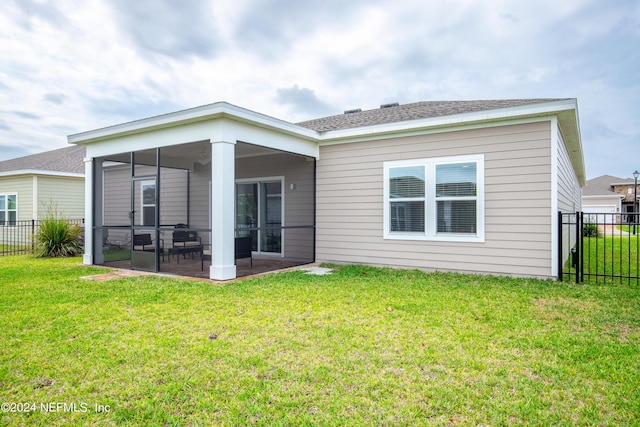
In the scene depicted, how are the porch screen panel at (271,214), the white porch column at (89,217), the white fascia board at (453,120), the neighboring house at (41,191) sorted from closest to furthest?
1. the white fascia board at (453,120)
2. the white porch column at (89,217)
3. the porch screen panel at (271,214)
4. the neighboring house at (41,191)

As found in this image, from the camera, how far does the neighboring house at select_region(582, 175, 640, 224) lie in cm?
3281

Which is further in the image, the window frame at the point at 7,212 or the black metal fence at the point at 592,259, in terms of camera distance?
the window frame at the point at 7,212

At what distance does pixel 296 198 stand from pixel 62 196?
11306 mm

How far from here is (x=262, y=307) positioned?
15.1 ft

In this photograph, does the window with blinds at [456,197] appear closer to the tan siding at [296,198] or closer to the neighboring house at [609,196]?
the tan siding at [296,198]

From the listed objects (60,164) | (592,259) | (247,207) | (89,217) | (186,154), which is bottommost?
(592,259)

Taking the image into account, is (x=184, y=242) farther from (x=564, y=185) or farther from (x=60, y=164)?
(x=60, y=164)

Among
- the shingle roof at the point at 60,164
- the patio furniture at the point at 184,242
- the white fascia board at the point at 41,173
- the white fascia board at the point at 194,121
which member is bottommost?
the patio furniture at the point at 184,242

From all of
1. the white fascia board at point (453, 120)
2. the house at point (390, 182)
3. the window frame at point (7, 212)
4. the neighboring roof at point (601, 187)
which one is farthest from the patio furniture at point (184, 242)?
the neighboring roof at point (601, 187)

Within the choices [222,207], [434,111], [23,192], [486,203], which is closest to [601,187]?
[434,111]

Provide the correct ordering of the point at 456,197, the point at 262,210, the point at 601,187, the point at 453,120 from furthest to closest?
the point at 601,187
the point at 262,210
the point at 456,197
the point at 453,120

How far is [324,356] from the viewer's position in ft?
10.1

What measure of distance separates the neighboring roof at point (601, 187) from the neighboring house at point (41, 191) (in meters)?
40.9

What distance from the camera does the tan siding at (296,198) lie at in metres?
9.34
